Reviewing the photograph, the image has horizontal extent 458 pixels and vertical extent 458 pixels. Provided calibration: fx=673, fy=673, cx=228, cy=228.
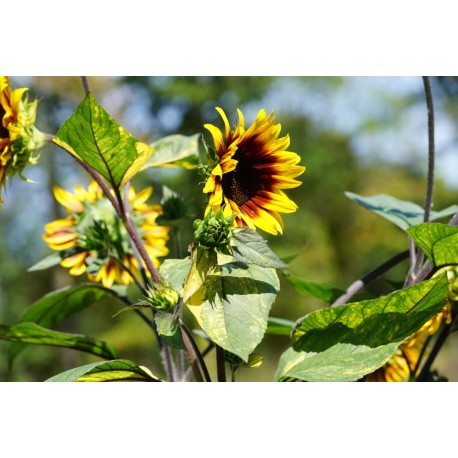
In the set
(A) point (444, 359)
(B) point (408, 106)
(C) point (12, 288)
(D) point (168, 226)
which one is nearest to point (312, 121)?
(B) point (408, 106)

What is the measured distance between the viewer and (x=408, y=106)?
818 cm

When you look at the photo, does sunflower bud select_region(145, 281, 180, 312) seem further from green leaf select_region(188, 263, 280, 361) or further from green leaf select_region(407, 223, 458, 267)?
green leaf select_region(407, 223, 458, 267)

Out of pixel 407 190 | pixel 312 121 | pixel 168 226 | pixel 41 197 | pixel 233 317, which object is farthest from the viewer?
pixel 312 121

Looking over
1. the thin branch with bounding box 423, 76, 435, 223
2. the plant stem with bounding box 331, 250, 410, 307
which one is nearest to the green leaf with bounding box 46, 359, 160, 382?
the plant stem with bounding box 331, 250, 410, 307

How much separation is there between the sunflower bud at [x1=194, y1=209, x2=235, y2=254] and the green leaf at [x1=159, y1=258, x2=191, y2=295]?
24 millimetres

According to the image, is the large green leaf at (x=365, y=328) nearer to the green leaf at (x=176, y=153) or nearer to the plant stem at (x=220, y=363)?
the plant stem at (x=220, y=363)

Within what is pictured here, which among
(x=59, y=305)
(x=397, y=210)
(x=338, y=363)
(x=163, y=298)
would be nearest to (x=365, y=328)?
(x=338, y=363)

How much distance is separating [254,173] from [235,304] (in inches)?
3.8

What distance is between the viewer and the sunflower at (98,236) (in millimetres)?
605

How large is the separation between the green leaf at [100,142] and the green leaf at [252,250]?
112 mm

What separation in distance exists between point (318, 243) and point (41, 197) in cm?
314

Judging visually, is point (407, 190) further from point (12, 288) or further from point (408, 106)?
point (12, 288)

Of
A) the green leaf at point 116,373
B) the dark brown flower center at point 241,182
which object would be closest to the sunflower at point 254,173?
the dark brown flower center at point 241,182

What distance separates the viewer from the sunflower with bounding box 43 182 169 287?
0.60 meters
